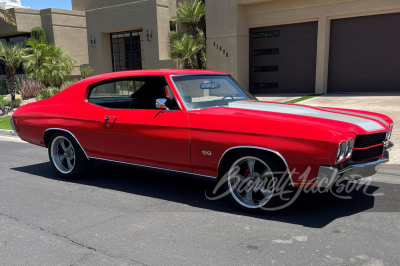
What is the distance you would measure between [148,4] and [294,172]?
59.4 ft

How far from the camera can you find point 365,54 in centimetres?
1523

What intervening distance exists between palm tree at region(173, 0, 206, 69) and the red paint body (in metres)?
13.2

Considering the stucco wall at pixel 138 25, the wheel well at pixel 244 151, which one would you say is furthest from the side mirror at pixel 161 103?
the stucco wall at pixel 138 25

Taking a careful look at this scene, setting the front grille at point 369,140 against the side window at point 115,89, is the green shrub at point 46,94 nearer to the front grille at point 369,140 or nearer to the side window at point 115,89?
the side window at point 115,89

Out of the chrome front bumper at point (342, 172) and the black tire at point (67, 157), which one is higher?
the chrome front bumper at point (342, 172)

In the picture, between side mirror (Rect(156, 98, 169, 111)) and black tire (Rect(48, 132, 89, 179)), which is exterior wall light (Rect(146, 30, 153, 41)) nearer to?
black tire (Rect(48, 132, 89, 179))

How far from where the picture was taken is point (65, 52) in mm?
21281

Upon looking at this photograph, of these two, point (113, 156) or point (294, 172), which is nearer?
point (294, 172)

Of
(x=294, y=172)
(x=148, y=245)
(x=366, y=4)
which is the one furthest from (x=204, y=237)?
(x=366, y=4)

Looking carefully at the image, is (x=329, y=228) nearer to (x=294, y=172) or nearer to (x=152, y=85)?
(x=294, y=172)

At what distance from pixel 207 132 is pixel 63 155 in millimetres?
2818

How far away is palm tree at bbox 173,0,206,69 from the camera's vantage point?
18.2 meters

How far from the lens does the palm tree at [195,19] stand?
59.7 feet

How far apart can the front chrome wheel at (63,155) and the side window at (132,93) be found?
2.87 feet
